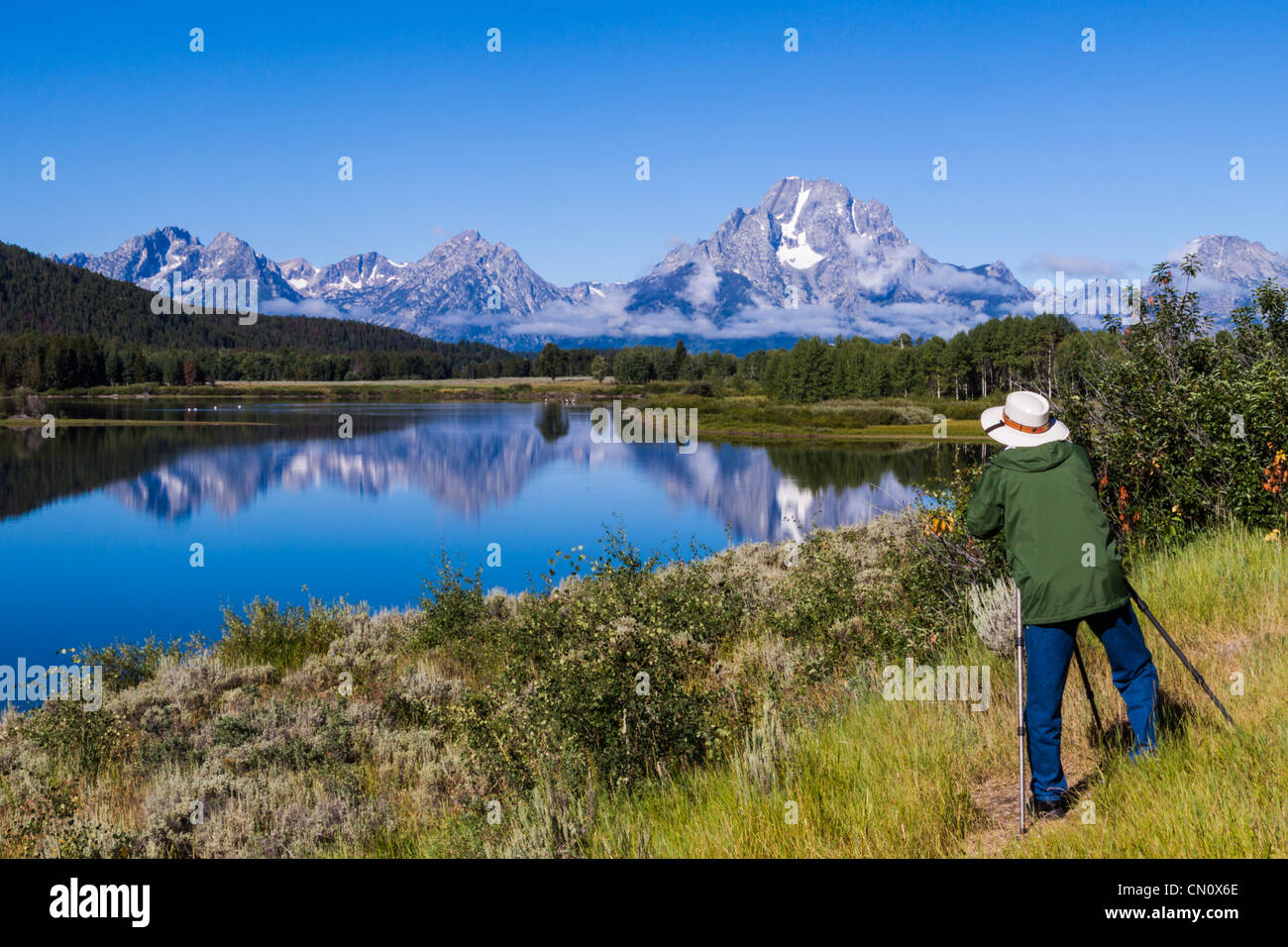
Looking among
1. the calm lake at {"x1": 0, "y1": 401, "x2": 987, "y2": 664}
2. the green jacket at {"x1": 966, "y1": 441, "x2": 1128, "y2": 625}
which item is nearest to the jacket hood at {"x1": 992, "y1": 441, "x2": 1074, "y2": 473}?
the green jacket at {"x1": 966, "y1": 441, "x2": 1128, "y2": 625}

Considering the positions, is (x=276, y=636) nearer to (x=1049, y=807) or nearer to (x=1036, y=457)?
(x=1049, y=807)

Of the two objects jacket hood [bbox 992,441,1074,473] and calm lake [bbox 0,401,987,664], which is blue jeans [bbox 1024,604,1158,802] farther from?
calm lake [bbox 0,401,987,664]

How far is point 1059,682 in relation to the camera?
4590mm

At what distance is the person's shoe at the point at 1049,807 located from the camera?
4.52 m

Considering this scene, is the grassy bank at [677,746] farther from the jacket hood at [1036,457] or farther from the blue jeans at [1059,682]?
the jacket hood at [1036,457]

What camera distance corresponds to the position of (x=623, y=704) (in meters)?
7.05

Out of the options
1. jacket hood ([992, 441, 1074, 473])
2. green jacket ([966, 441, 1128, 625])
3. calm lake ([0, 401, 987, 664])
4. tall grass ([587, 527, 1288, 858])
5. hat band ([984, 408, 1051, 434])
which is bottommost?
calm lake ([0, 401, 987, 664])

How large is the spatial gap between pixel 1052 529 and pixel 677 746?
142 inches

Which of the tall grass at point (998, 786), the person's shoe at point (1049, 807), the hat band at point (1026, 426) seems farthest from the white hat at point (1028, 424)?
the person's shoe at point (1049, 807)

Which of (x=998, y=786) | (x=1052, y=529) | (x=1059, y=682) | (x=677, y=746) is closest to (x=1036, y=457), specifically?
(x=1052, y=529)

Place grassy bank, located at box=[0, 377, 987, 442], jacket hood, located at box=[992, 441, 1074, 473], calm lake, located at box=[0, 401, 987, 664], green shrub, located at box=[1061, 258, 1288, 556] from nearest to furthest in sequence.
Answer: jacket hood, located at box=[992, 441, 1074, 473] → green shrub, located at box=[1061, 258, 1288, 556] → calm lake, located at box=[0, 401, 987, 664] → grassy bank, located at box=[0, 377, 987, 442]

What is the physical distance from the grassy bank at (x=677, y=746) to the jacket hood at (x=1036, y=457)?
1736 millimetres

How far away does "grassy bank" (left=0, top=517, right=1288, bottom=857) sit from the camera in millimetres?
4520

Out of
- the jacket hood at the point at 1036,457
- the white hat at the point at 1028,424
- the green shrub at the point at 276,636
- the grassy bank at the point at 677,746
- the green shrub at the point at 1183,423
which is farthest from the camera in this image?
the green shrub at the point at 276,636
